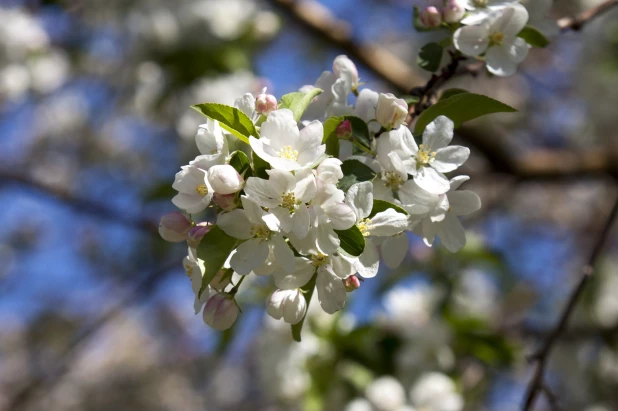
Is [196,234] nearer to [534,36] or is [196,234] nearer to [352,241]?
[352,241]

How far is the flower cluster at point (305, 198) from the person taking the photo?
79 centimetres

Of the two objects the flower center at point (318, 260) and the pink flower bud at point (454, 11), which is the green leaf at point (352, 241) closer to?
the flower center at point (318, 260)

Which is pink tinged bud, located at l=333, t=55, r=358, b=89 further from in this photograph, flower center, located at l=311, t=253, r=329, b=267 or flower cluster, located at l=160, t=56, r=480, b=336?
flower center, located at l=311, t=253, r=329, b=267

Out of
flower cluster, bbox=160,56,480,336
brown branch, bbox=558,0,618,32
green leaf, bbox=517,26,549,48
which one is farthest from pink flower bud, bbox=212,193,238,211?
brown branch, bbox=558,0,618,32

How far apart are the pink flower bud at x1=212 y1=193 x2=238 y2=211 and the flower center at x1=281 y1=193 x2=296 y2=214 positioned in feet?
0.23

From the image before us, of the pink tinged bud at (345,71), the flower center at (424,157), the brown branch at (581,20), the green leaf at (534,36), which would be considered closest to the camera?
the flower center at (424,157)

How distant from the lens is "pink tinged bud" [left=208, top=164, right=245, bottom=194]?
0.78m

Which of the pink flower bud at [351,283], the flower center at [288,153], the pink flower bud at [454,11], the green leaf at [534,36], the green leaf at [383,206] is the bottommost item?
the pink flower bud at [351,283]

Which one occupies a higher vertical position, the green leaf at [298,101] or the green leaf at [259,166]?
the green leaf at [298,101]

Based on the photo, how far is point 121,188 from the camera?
4.60 m

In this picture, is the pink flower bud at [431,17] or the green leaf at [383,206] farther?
the pink flower bud at [431,17]

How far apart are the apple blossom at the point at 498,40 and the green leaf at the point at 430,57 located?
41mm

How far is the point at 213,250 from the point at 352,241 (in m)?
0.19

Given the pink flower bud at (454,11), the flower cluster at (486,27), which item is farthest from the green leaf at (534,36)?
the pink flower bud at (454,11)
